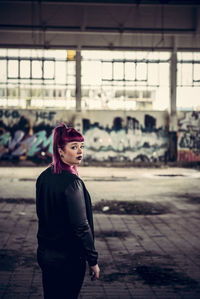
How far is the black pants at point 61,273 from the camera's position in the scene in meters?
2.87

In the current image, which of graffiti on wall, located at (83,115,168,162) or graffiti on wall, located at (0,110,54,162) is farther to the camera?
graffiti on wall, located at (83,115,168,162)

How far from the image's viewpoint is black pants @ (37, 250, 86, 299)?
9.40ft

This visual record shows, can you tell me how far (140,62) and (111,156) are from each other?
18.8 feet

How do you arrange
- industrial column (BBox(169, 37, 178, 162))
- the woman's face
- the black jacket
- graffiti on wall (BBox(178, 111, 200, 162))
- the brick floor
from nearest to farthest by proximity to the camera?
the black jacket, the woman's face, the brick floor, industrial column (BBox(169, 37, 178, 162)), graffiti on wall (BBox(178, 111, 200, 162))

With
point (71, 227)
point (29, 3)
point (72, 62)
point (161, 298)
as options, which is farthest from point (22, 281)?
point (72, 62)

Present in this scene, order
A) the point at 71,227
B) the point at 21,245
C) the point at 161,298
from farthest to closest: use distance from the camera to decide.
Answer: the point at 21,245 < the point at 161,298 < the point at 71,227

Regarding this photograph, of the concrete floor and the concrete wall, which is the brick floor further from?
the concrete wall

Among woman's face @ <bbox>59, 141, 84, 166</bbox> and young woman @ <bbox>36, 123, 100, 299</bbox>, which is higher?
woman's face @ <bbox>59, 141, 84, 166</bbox>

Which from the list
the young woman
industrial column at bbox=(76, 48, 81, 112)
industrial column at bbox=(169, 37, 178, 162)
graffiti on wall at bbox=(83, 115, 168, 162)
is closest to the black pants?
the young woman

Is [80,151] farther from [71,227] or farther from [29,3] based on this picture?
[29,3]

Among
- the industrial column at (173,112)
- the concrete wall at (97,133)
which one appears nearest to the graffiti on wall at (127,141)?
the concrete wall at (97,133)

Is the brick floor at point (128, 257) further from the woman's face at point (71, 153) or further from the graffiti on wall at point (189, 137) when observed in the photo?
the graffiti on wall at point (189, 137)

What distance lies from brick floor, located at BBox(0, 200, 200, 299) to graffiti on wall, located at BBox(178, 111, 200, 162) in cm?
1696

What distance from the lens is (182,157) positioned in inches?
1038
